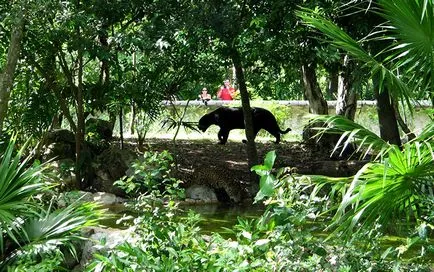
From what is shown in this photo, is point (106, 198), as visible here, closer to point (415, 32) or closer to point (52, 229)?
point (52, 229)

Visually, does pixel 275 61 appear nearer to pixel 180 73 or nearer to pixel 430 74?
pixel 180 73

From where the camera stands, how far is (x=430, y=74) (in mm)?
4156

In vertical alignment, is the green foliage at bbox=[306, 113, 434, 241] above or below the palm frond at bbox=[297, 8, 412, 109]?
below

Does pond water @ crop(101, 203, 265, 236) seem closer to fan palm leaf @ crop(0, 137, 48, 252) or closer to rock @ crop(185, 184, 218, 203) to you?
rock @ crop(185, 184, 218, 203)

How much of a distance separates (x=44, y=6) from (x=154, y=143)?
7.04 metres

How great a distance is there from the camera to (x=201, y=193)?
32.6 feet

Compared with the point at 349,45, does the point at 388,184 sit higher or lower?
lower

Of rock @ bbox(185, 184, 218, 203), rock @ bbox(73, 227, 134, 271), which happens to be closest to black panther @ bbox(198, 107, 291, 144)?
rock @ bbox(185, 184, 218, 203)

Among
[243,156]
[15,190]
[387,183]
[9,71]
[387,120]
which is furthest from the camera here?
[243,156]

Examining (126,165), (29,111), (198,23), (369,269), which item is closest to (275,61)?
(198,23)

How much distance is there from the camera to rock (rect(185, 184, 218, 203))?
9.84 metres

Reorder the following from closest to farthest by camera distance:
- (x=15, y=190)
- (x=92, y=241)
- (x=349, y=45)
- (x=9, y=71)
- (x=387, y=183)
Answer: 1. (x=387, y=183)
2. (x=349, y=45)
3. (x=15, y=190)
4. (x=92, y=241)
5. (x=9, y=71)

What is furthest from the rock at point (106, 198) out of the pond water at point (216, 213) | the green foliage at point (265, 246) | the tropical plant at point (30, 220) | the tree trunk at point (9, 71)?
the green foliage at point (265, 246)

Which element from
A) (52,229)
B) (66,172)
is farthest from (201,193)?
(52,229)
